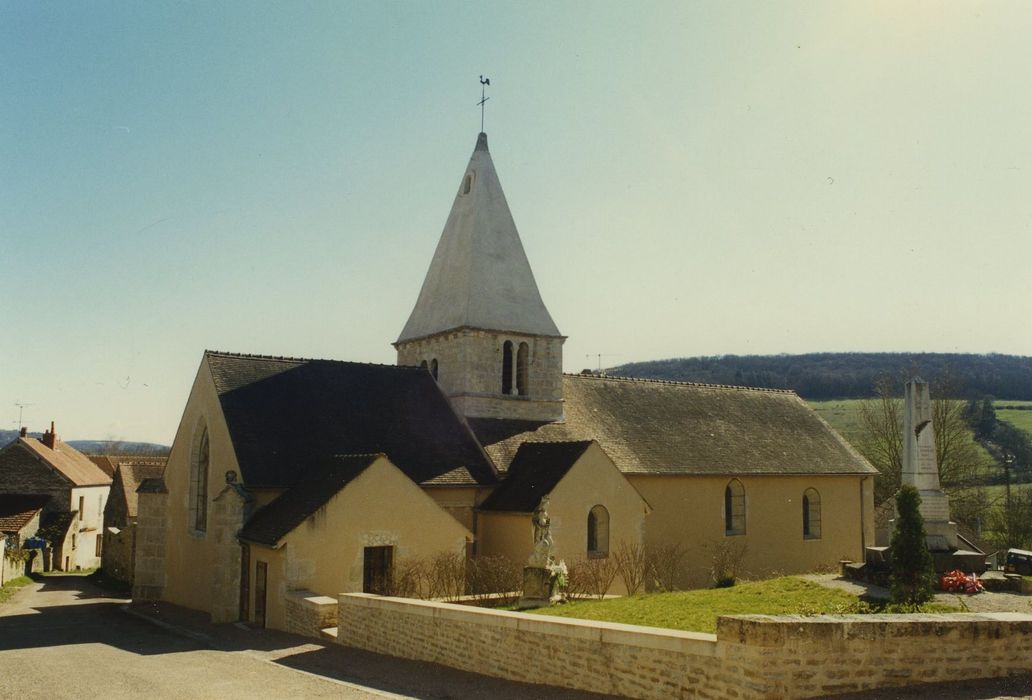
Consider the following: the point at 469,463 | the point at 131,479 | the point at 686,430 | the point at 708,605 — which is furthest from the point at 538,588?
the point at 131,479

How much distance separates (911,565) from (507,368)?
14.8 m

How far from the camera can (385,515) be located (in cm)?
1894

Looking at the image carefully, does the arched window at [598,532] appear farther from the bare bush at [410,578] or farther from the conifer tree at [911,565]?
the conifer tree at [911,565]

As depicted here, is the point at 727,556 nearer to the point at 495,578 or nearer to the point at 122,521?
the point at 495,578

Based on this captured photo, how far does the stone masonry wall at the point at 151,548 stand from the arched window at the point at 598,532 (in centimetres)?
1251

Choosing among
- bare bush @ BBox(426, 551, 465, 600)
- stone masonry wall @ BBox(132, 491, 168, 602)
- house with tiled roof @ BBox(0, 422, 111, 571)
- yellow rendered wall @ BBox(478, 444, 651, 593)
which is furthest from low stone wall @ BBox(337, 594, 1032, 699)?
house with tiled roof @ BBox(0, 422, 111, 571)

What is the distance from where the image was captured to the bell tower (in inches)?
1035

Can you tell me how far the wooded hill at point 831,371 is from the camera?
9788 cm

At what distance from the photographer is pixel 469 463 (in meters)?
23.5

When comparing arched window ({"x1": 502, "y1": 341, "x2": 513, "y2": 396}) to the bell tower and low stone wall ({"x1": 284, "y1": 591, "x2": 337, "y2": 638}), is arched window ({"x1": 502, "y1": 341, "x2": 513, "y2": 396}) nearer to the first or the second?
the bell tower

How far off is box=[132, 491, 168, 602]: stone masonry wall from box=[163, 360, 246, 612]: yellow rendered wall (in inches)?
10.7

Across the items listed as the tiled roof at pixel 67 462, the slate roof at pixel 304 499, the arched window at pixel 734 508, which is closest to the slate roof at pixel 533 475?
the slate roof at pixel 304 499

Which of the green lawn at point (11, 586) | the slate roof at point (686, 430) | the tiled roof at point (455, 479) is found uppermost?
the slate roof at point (686, 430)

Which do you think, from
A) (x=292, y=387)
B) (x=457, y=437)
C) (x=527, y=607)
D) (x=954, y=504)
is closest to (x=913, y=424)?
(x=527, y=607)
